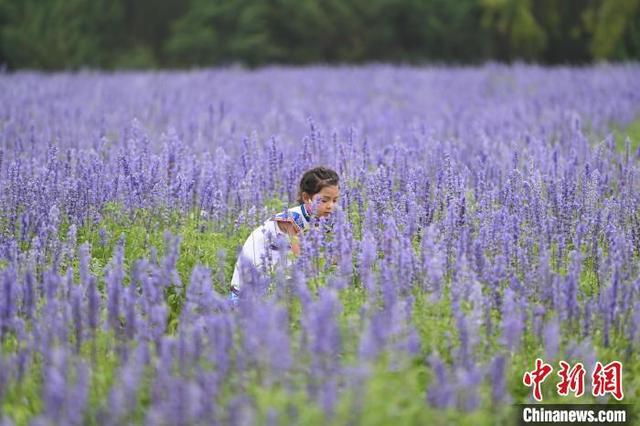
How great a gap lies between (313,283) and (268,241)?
1.78ft

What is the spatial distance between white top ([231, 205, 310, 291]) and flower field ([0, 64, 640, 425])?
13cm

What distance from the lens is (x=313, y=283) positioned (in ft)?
15.6

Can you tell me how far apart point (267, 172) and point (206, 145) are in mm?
1937

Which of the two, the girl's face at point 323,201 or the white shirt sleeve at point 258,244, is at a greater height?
the girl's face at point 323,201

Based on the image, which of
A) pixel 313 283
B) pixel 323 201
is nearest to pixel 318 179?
pixel 323 201

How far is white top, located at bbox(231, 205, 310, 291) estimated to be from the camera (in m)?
5.15

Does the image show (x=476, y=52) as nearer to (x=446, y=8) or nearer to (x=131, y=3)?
(x=446, y=8)

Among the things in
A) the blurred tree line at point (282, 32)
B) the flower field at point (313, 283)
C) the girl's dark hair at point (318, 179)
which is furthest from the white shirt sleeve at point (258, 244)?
the blurred tree line at point (282, 32)

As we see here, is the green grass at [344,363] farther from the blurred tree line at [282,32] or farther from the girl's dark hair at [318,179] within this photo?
the blurred tree line at [282,32]

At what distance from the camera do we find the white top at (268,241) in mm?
5148

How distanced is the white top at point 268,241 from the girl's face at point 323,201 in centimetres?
9

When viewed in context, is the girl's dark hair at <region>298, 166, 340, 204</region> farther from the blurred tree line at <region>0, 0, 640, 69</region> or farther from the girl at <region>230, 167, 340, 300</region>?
the blurred tree line at <region>0, 0, 640, 69</region>

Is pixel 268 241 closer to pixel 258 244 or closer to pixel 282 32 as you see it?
pixel 258 244

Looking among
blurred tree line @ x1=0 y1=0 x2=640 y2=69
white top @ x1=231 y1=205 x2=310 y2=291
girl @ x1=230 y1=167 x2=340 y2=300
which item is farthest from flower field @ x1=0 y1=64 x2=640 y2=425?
blurred tree line @ x1=0 y1=0 x2=640 y2=69
